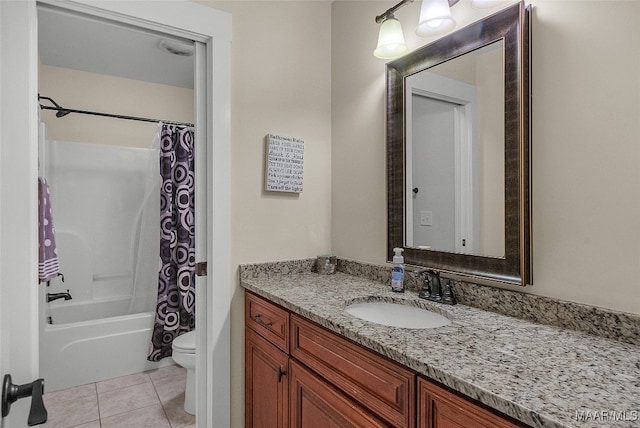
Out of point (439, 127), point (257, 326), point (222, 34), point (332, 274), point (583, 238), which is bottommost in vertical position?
point (257, 326)

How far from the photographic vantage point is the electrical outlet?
1.50 meters

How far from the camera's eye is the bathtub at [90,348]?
2367mm

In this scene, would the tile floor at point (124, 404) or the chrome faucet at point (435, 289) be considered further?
the tile floor at point (124, 404)

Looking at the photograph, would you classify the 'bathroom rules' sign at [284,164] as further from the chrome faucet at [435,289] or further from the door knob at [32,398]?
the door knob at [32,398]

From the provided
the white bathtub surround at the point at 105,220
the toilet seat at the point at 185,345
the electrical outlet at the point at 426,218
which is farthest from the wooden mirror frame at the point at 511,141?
the white bathtub surround at the point at 105,220

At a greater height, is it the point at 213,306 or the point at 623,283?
the point at 623,283

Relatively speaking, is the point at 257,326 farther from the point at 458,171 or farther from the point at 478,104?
the point at 478,104

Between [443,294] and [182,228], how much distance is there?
2.06 meters

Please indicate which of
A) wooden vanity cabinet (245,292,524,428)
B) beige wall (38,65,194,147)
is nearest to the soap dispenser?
wooden vanity cabinet (245,292,524,428)

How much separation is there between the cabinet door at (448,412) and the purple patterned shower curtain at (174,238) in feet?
7.45

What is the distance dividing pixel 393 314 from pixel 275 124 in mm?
1106

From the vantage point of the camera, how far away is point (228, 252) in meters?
1.68

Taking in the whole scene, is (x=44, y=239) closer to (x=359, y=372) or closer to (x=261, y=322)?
(x=261, y=322)

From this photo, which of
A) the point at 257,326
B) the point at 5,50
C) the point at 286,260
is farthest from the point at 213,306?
the point at 5,50
